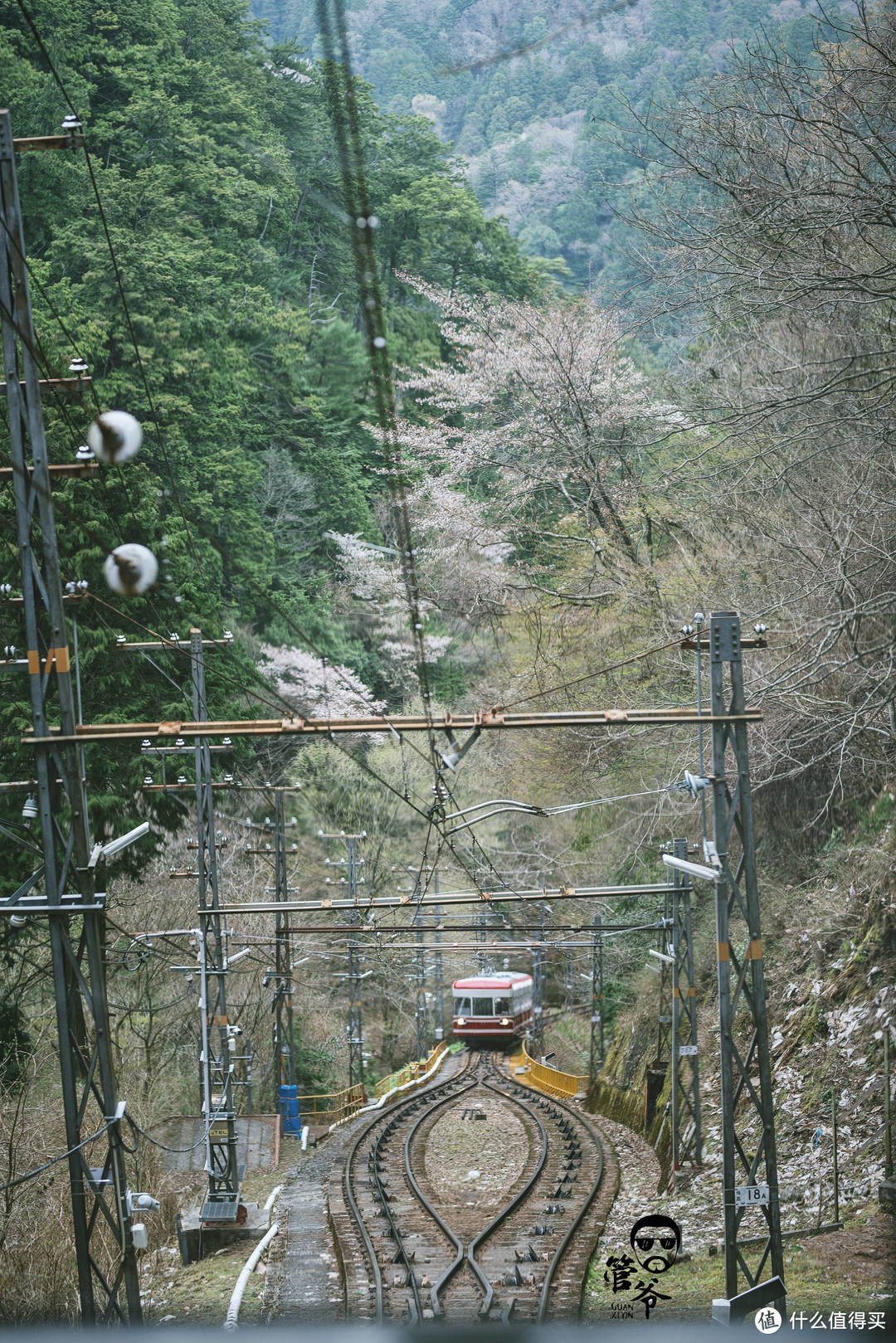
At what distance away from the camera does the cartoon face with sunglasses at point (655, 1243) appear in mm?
11234

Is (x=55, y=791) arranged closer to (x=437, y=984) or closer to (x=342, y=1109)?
(x=342, y=1109)

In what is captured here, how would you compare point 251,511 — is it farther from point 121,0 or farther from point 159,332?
point 121,0

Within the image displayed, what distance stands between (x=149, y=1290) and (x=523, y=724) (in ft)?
25.8

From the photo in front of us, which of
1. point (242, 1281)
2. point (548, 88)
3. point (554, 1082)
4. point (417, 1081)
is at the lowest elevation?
point (417, 1081)

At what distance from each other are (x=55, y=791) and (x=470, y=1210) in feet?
29.5

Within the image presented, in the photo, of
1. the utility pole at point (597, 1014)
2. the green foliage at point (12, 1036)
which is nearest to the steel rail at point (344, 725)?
the green foliage at point (12, 1036)

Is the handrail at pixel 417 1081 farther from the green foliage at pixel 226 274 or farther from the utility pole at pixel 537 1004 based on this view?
the green foliage at pixel 226 274

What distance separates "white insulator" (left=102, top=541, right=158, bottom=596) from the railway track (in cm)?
728

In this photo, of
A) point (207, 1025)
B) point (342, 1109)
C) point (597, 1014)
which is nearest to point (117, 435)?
point (207, 1025)

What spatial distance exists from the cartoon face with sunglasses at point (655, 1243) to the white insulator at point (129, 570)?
29.2 ft

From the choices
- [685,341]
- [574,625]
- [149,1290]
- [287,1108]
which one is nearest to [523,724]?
[149,1290]

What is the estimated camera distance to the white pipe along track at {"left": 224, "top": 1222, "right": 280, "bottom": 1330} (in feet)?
31.5

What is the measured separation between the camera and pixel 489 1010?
3130 centimetres

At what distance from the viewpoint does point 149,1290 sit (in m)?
11.7
